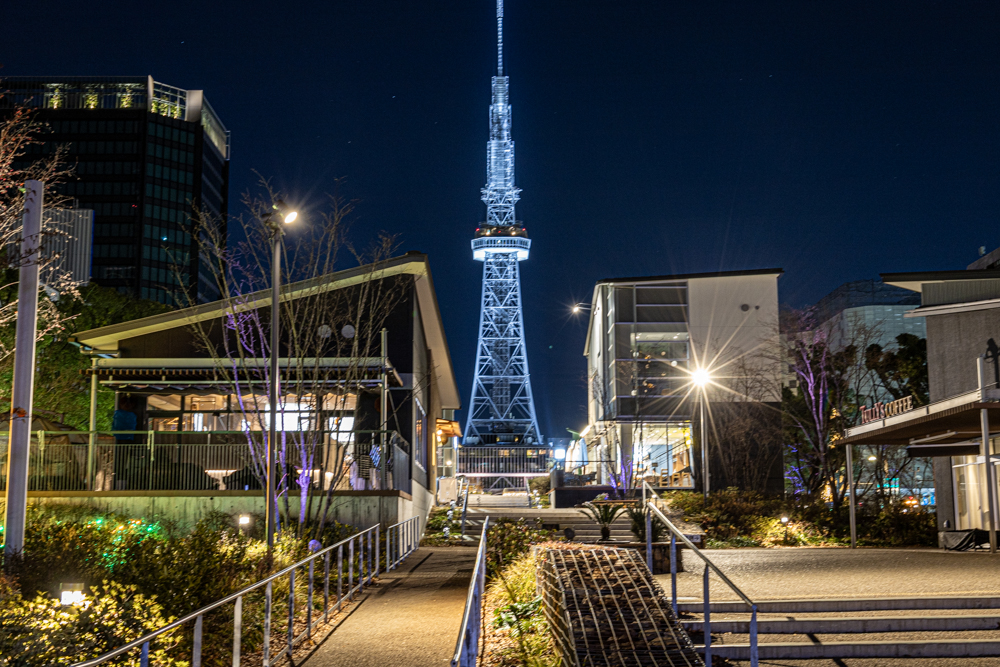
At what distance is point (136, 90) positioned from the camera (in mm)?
117062

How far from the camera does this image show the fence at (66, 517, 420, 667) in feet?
21.7

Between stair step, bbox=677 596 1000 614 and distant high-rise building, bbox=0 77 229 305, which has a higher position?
distant high-rise building, bbox=0 77 229 305

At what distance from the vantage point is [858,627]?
1095 cm

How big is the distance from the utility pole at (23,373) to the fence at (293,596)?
304 centimetres

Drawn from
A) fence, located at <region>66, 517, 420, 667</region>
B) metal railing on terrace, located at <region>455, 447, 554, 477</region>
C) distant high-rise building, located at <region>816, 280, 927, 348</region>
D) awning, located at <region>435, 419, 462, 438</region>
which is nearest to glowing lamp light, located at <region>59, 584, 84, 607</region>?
fence, located at <region>66, 517, 420, 667</region>

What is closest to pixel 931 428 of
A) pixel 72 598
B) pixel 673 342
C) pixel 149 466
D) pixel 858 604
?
pixel 858 604

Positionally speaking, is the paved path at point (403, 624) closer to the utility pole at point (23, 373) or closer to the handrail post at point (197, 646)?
the handrail post at point (197, 646)

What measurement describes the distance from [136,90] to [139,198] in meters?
15.2

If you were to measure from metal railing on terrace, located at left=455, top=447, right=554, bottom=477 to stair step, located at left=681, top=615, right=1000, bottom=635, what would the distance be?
33512mm

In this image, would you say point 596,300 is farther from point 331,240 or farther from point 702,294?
point 331,240

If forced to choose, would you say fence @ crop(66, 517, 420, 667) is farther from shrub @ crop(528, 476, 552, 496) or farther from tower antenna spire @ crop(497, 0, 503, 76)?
tower antenna spire @ crop(497, 0, 503, 76)

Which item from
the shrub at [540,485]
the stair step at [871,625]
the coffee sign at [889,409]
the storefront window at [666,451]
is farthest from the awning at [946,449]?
the shrub at [540,485]

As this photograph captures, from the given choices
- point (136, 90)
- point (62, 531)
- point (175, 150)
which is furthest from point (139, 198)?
point (62, 531)

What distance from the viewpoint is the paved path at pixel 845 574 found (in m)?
12.4
